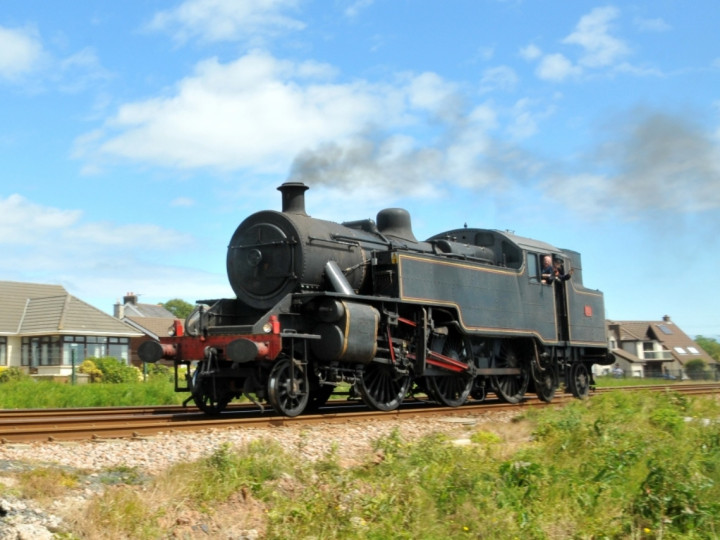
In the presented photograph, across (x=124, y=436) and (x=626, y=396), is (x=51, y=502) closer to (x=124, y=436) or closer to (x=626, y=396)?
(x=124, y=436)

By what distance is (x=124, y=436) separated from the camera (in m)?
8.66

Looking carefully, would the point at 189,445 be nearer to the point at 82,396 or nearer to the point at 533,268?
the point at 82,396

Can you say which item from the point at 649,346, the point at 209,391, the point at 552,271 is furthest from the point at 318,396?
the point at 649,346

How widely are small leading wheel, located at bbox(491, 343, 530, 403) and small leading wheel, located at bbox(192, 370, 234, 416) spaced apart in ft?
20.5

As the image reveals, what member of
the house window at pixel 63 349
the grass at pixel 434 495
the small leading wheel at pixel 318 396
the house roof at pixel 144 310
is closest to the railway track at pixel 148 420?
the small leading wheel at pixel 318 396

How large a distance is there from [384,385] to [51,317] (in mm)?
29837

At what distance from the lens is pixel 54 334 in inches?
1457

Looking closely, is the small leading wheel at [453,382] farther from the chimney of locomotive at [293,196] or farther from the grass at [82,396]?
the grass at [82,396]

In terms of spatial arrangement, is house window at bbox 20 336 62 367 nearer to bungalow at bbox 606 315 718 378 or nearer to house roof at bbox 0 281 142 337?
house roof at bbox 0 281 142 337

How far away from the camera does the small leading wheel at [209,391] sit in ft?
39.0

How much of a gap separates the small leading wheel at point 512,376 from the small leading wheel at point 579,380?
224 cm

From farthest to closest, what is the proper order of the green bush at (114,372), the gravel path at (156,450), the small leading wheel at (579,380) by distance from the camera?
the green bush at (114,372), the small leading wheel at (579,380), the gravel path at (156,450)

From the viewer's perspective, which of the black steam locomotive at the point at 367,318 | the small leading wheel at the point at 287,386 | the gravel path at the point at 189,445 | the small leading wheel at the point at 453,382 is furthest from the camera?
the small leading wheel at the point at 453,382

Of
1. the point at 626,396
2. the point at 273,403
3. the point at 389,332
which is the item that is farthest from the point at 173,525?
the point at 626,396
